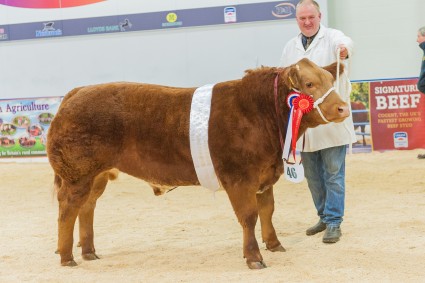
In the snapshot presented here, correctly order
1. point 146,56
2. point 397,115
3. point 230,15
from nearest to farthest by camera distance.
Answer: point 397,115, point 230,15, point 146,56

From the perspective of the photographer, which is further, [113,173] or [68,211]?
[113,173]

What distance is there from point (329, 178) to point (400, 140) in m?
6.05

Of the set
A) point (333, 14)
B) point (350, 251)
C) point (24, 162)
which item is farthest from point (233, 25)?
point (350, 251)

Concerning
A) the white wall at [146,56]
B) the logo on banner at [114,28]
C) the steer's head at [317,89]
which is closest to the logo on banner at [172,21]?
the white wall at [146,56]

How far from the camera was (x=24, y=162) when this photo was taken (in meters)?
11.3

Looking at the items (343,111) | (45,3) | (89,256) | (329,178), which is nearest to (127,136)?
(89,256)

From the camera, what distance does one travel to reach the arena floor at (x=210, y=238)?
3939 mm

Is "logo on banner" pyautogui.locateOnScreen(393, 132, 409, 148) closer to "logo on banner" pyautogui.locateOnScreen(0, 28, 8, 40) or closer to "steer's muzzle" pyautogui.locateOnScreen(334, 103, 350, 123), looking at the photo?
"steer's muzzle" pyautogui.locateOnScreen(334, 103, 350, 123)

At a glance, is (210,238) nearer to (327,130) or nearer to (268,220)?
(268,220)

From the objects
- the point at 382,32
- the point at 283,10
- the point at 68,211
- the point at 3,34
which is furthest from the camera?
the point at 3,34

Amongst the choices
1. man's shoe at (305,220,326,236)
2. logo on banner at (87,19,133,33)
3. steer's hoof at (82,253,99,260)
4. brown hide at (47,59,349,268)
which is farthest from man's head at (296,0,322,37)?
logo on banner at (87,19,133,33)

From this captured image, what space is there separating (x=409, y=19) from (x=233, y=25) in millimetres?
3120

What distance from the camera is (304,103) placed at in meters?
3.94

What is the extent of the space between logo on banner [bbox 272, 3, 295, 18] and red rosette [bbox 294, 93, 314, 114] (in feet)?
22.4
